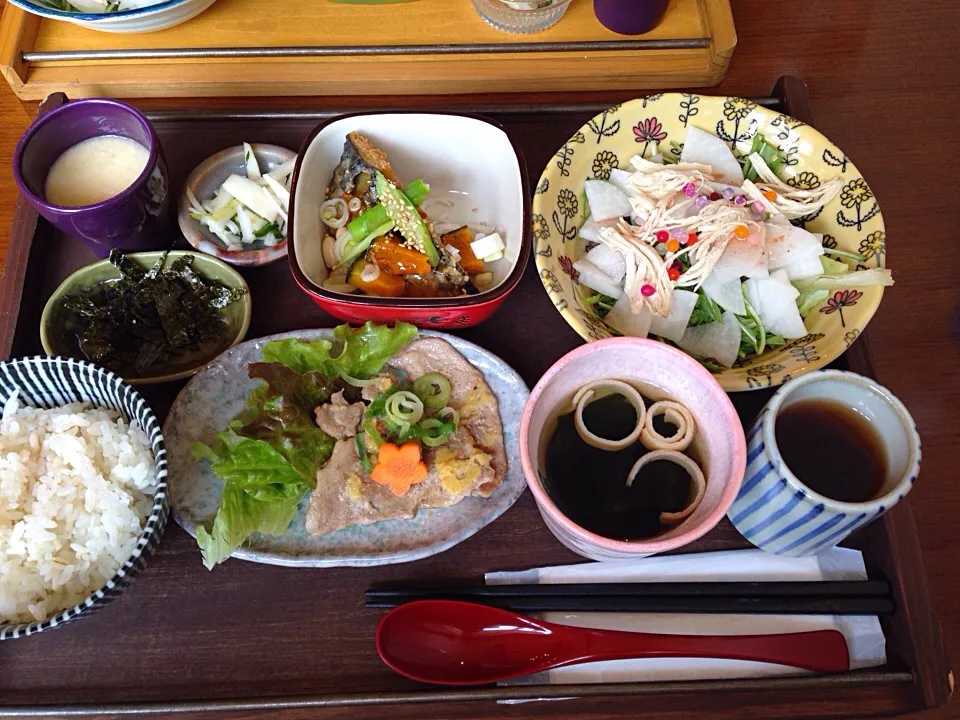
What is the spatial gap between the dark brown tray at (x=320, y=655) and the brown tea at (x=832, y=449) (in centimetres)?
17

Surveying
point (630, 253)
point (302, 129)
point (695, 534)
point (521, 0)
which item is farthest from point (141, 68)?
point (695, 534)

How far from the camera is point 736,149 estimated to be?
1482 millimetres

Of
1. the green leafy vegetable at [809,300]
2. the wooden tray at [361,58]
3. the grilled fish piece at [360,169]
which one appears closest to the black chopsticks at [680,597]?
the green leafy vegetable at [809,300]

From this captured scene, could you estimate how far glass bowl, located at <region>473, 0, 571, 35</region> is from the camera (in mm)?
1644

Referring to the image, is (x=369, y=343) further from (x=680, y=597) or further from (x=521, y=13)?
(x=521, y=13)

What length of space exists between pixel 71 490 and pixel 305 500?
39 cm

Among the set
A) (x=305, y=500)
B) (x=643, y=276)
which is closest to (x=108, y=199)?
(x=305, y=500)

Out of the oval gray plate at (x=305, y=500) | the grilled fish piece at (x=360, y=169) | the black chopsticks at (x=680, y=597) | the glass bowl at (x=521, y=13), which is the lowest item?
the black chopsticks at (x=680, y=597)

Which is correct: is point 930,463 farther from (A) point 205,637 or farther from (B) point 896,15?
(A) point 205,637

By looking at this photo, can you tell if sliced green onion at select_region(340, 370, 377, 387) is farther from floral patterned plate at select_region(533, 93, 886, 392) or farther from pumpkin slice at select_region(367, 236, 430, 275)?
floral patterned plate at select_region(533, 93, 886, 392)

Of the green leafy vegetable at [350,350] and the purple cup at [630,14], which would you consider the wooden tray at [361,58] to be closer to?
the purple cup at [630,14]

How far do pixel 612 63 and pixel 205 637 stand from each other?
1.54 meters

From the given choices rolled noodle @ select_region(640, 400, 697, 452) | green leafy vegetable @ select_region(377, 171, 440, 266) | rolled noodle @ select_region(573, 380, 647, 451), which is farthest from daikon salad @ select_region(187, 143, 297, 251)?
rolled noodle @ select_region(640, 400, 697, 452)

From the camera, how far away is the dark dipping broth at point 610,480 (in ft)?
3.80
